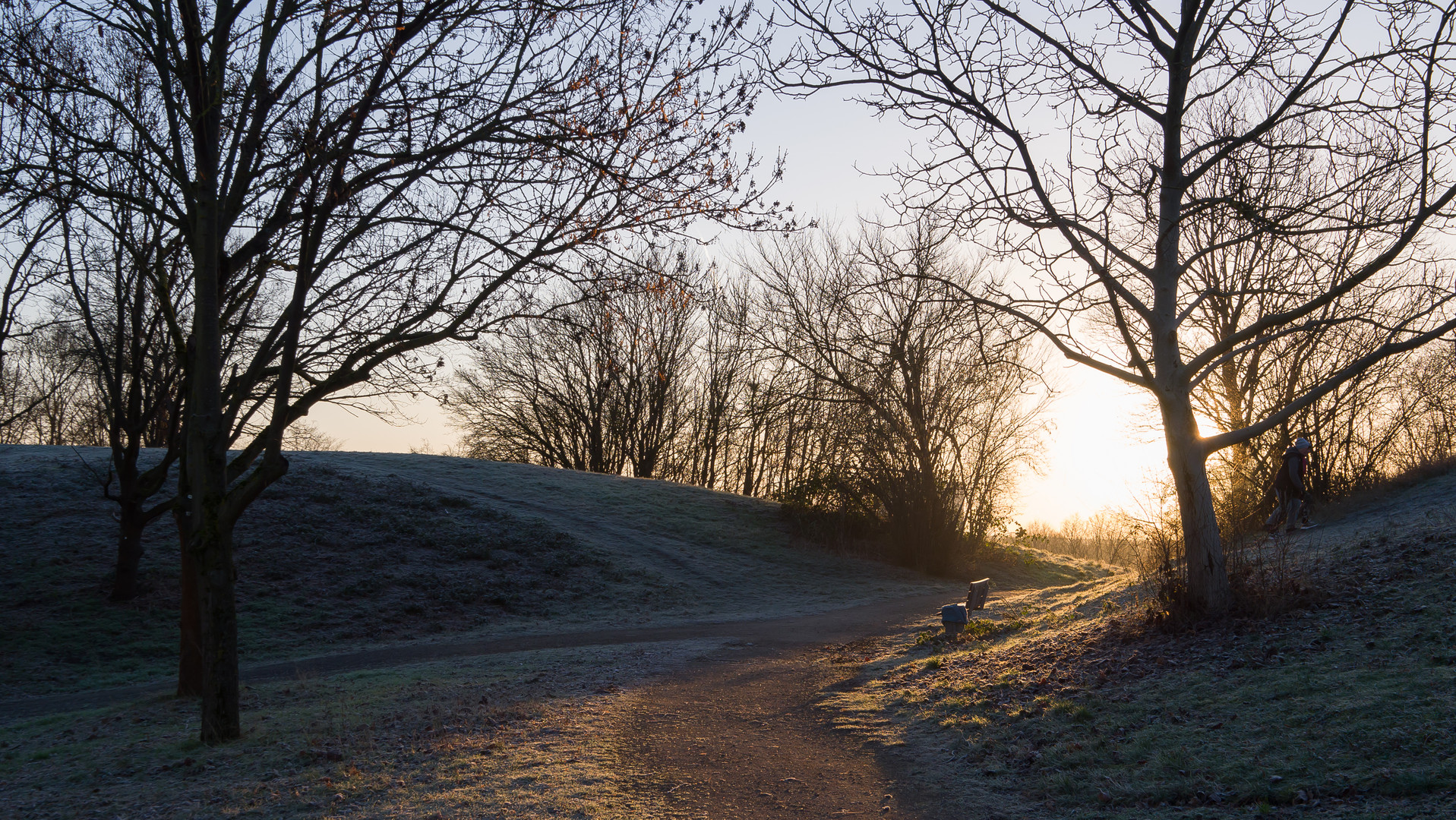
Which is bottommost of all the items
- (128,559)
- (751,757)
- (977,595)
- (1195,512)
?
(751,757)

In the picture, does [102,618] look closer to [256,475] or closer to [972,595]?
[256,475]

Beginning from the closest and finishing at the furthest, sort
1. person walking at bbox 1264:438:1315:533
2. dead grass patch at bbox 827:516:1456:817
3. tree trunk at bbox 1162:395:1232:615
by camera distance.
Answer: dead grass patch at bbox 827:516:1456:817 → tree trunk at bbox 1162:395:1232:615 → person walking at bbox 1264:438:1315:533

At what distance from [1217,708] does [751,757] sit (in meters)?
3.56

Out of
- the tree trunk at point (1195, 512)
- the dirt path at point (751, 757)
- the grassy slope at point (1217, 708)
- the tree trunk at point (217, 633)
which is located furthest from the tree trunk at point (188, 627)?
the tree trunk at point (1195, 512)

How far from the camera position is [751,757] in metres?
7.04

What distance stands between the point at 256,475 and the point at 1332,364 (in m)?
23.9

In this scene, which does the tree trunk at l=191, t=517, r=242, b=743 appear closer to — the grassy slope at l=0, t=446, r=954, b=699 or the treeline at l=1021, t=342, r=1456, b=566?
the grassy slope at l=0, t=446, r=954, b=699

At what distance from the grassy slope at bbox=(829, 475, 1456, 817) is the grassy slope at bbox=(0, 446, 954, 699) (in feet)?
33.4

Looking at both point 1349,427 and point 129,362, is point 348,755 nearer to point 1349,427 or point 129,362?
point 129,362

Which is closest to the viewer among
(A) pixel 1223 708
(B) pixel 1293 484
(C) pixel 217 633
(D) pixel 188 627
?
(A) pixel 1223 708

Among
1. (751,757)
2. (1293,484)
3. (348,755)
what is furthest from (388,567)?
(1293,484)

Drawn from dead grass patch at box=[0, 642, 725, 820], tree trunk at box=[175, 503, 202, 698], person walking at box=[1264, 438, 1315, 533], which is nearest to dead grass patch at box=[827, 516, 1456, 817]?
dead grass patch at box=[0, 642, 725, 820]

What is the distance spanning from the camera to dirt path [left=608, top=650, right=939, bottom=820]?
19.2ft

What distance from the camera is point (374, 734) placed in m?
7.91
